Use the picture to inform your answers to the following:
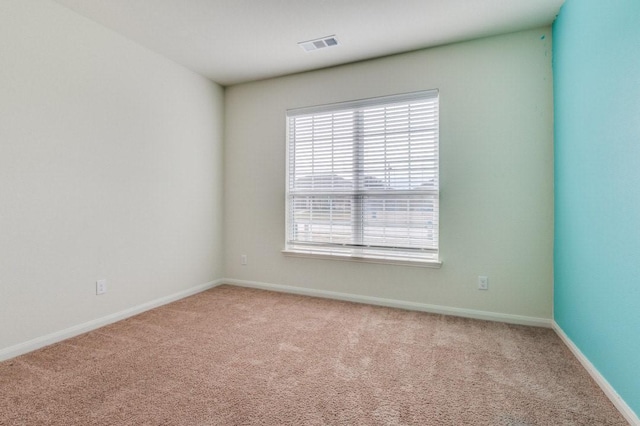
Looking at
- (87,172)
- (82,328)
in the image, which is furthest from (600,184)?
(82,328)

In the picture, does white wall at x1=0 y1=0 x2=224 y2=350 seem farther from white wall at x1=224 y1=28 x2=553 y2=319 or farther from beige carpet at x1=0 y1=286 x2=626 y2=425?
white wall at x1=224 y1=28 x2=553 y2=319

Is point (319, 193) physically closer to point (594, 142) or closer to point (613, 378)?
point (594, 142)

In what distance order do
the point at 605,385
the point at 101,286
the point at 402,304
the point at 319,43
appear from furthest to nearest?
the point at 402,304
the point at 319,43
the point at 101,286
the point at 605,385

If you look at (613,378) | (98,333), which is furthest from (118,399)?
(613,378)

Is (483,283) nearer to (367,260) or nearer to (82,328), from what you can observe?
(367,260)

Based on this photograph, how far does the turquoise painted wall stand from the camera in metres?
1.53

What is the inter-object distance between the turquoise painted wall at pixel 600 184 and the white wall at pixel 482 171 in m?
0.17

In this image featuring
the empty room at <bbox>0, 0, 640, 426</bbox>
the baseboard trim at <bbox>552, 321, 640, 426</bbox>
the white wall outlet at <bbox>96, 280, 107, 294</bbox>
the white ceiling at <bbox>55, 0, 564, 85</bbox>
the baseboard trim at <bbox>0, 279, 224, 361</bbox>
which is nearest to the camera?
the baseboard trim at <bbox>552, 321, 640, 426</bbox>

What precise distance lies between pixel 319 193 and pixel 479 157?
1.70 metres

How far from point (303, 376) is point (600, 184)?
2139 mm

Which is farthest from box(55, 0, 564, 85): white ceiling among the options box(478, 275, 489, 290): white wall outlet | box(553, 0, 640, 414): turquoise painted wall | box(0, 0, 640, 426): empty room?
box(478, 275, 489, 290): white wall outlet

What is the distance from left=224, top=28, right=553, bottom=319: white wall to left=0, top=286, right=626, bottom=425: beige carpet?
1.21 ft

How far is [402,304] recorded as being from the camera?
315 cm

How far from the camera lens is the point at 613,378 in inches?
65.4
